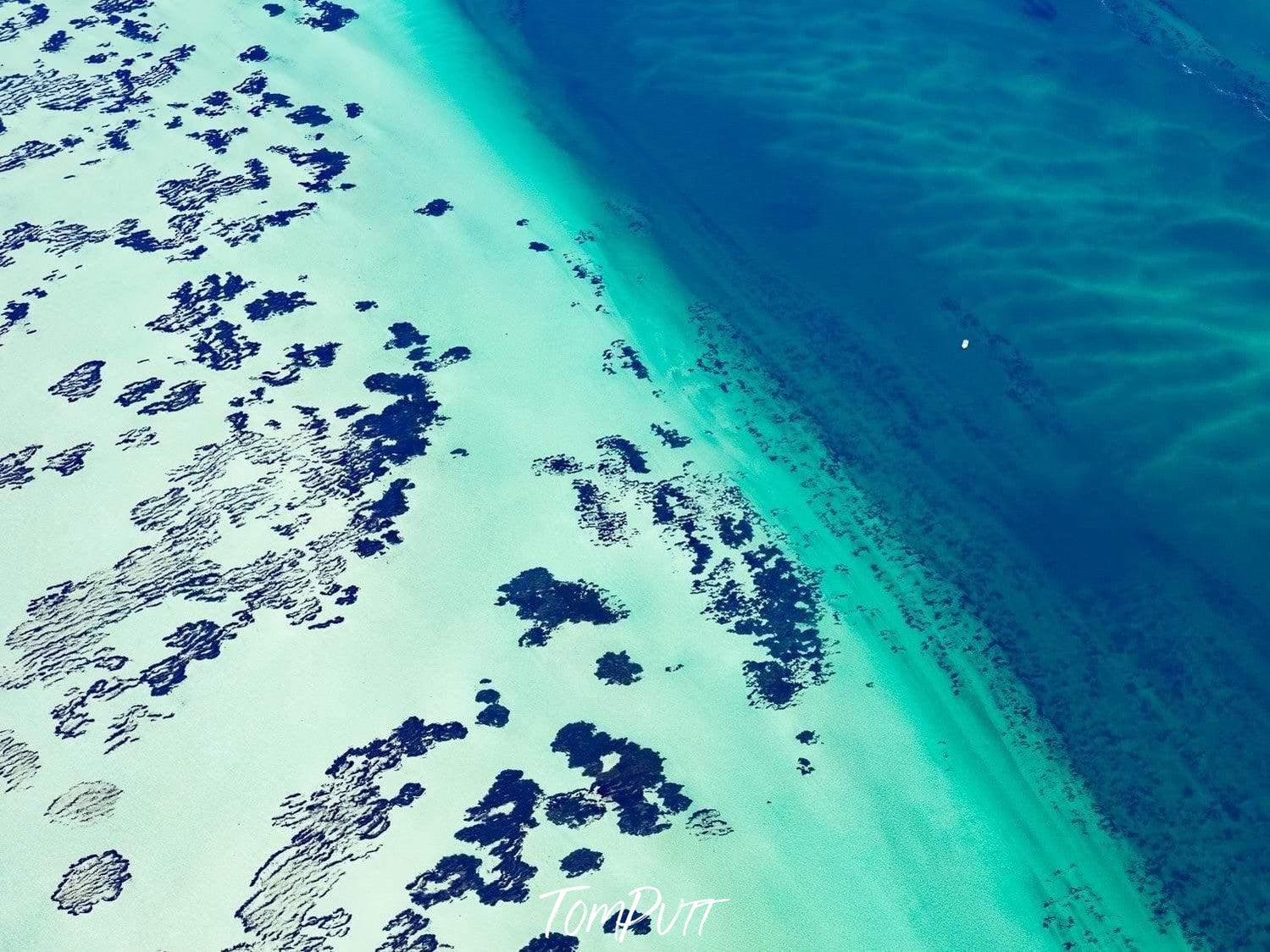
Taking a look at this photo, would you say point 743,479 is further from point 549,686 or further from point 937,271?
point 937,271

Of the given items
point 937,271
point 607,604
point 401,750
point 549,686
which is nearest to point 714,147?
point 937,271

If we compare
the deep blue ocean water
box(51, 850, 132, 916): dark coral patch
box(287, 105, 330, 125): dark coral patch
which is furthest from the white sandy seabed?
box(287, 105, 330, 125): dark coral patch

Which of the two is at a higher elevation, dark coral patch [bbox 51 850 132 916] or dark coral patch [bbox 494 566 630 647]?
dark coral patch [bbox 494 566 630 647]

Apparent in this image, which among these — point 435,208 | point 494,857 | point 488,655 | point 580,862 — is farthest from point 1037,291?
point 494,857

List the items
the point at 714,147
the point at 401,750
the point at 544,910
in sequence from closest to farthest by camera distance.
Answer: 1. the point at 544,910
2. the point at 401,750
3. the point at 714,147

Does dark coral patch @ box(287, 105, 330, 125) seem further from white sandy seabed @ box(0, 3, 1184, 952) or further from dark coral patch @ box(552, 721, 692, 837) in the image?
dark coral patch @ box(552, 721, 692, 837)

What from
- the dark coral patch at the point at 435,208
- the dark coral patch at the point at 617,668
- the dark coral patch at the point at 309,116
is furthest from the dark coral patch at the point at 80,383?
the dark coral patch at the point at 617,668

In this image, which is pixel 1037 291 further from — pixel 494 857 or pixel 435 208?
pixel 494 857
